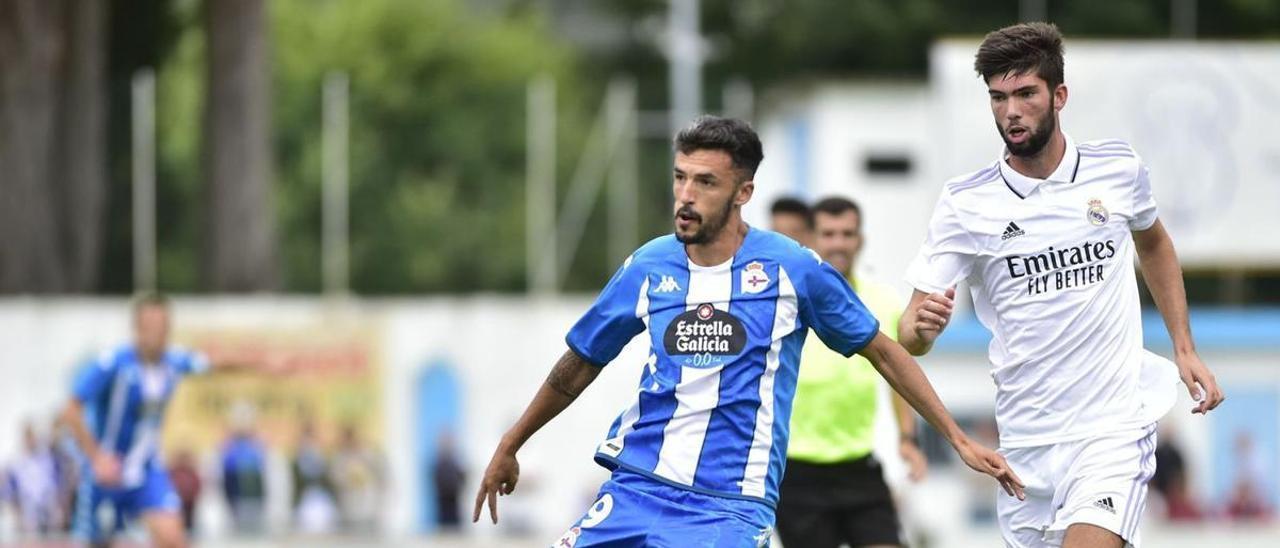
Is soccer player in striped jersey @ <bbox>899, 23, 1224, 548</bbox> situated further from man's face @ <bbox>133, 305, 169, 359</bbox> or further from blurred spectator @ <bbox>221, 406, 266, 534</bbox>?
blurred spectator @ <bbox>221, 406, 266, 534</bbox>

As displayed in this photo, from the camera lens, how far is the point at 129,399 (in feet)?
43.5

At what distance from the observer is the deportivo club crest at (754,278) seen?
7.02 meters

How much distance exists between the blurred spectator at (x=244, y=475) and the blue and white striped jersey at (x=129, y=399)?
11987 mm

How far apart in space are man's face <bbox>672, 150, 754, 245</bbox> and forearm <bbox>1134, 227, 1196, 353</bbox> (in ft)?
5.23

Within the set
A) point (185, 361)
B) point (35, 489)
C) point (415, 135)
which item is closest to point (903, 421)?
point (185, 361)

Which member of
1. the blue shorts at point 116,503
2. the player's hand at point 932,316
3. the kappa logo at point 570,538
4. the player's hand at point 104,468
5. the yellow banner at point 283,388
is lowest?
the yellow banner at point 283,388

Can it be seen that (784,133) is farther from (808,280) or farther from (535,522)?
(808,280)

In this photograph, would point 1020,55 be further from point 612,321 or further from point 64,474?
point 64,474

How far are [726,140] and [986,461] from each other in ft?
4.26

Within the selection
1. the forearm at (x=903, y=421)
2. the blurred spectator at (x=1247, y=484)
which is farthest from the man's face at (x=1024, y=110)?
the blurred spectator at (x=1247, y=484)

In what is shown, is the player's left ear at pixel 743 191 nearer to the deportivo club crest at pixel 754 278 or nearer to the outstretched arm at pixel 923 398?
the deportivo club crest at pixel 754 278

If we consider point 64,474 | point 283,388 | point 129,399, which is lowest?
point 64,474

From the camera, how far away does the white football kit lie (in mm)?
7359

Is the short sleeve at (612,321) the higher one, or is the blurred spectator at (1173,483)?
the short sleeve at (612,321)
